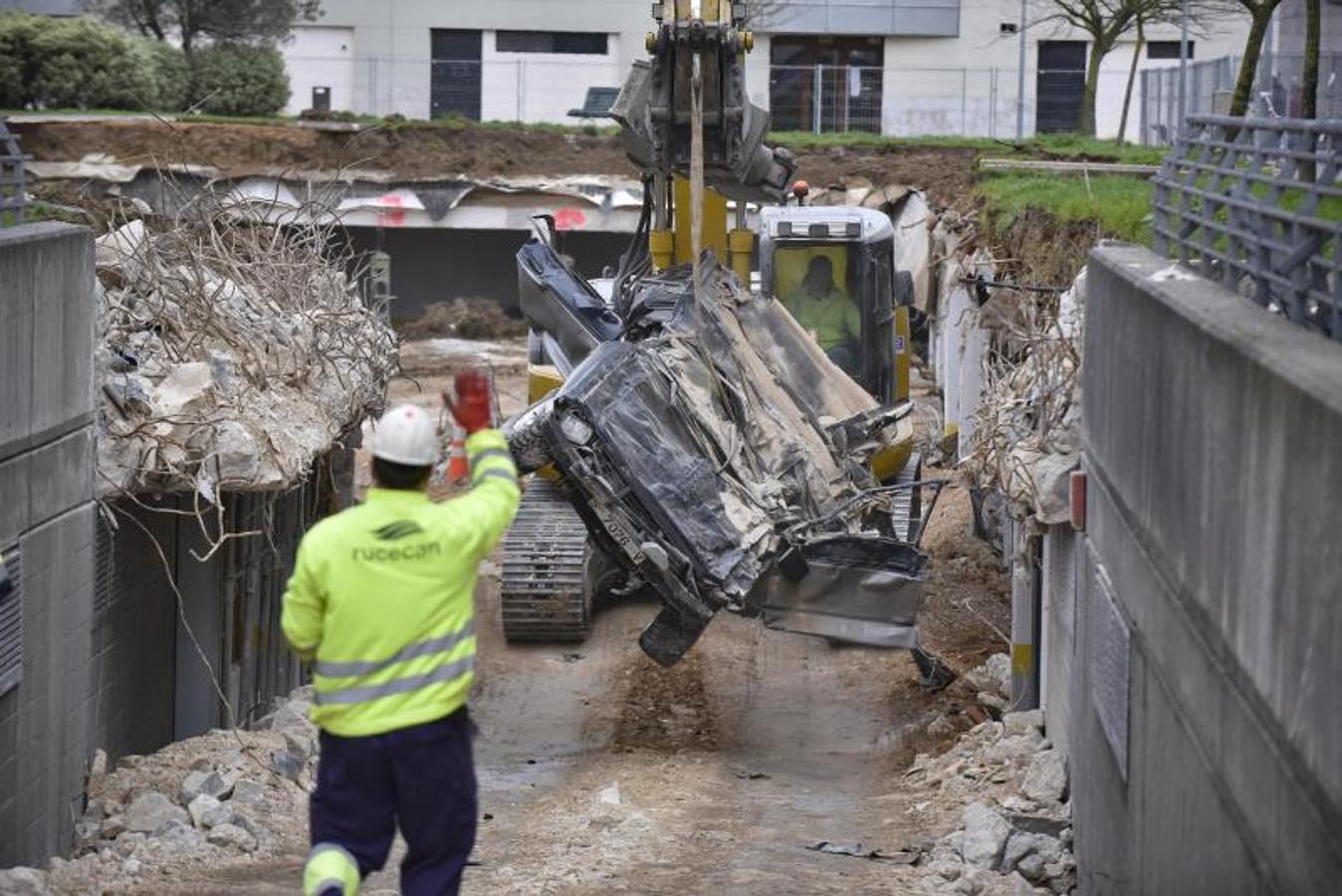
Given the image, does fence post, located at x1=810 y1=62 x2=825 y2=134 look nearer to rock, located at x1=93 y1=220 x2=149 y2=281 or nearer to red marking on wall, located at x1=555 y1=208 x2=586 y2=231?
red marking on wall, located at x1=555 y1=208 x2=586 y2=231

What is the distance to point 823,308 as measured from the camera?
57.6 ft

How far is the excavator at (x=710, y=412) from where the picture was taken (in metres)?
12.2

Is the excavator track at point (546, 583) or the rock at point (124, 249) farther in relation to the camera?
the excavator track at point (546, 583)

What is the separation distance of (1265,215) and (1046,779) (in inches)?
171

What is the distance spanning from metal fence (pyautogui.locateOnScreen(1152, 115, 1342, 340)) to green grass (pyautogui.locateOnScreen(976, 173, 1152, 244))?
13.2 feet

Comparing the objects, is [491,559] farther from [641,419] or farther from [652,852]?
[652,852]

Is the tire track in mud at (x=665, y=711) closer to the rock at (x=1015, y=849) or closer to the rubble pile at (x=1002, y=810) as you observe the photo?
the rubble pile at (x=1002, y=810)

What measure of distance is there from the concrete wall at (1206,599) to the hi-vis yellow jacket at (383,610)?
6.84 ft

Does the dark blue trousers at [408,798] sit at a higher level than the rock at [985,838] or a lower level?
higher

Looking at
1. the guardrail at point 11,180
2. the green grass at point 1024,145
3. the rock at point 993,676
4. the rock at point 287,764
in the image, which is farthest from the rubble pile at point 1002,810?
the green grass at point 1024,145

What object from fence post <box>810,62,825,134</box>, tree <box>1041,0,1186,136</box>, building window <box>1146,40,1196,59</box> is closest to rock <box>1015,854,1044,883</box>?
tree <box>1041,0,1186,136</box>

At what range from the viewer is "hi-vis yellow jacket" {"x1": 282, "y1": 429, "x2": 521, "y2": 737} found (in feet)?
19.1

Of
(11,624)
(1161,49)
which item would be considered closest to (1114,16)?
(1161,49)

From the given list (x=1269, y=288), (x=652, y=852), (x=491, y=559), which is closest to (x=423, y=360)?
(x=491, y=559)
